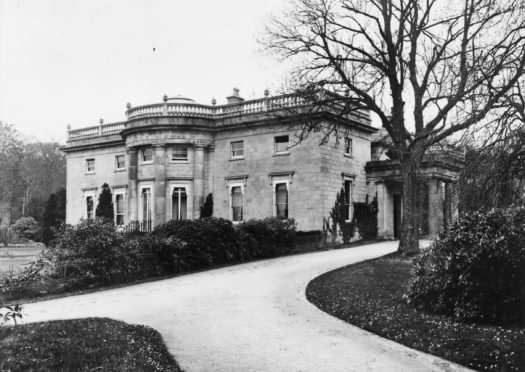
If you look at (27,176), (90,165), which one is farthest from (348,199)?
(27,176)

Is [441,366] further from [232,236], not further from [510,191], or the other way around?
[232,236]

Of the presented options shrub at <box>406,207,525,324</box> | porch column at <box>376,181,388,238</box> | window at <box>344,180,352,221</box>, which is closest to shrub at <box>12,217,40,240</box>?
window at <box>344,180,352,221</box>

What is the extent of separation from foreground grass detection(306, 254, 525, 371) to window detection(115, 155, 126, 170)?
24.5m

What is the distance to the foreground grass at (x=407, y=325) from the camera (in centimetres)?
693

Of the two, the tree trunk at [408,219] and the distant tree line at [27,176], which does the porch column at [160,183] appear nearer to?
the tree trunk at [408,219]

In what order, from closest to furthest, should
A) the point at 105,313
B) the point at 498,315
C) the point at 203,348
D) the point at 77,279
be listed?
the point at 203,348, the point at 498,315, the point at 105,313, the point at 77,279

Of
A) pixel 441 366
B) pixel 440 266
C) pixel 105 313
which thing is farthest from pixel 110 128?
pixel 441 366

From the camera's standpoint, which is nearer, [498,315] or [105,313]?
[498,315]

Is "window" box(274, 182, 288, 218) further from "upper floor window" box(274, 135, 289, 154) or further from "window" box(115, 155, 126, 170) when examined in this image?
"window" box(115, 155, 126, 170)

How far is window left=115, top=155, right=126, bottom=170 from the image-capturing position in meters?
35.5

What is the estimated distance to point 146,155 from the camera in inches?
1217

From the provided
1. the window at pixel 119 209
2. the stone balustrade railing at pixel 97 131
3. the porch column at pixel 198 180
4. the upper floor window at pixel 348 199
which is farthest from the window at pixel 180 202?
the upper floor window at pixel 348 199

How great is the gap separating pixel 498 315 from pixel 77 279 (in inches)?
417

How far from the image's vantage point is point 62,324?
8070mm
